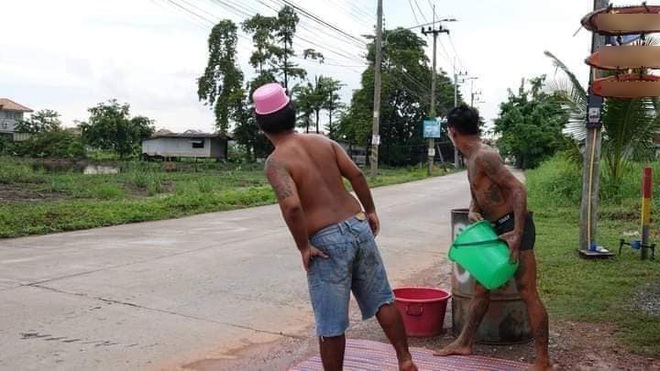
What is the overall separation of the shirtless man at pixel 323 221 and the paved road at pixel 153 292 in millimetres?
1595

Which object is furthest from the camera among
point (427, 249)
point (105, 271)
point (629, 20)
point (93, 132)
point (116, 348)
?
point (93, 132)

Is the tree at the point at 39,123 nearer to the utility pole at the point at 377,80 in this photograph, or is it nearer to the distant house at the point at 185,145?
the distant house at the point at 185,145

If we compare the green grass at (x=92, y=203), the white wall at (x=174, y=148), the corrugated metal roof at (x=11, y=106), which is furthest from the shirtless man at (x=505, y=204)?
the corrugated metal roof at (x=11, y=106)

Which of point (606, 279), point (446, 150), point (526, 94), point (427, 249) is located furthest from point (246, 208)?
point (446, 150)

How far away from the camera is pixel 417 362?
4.30 m

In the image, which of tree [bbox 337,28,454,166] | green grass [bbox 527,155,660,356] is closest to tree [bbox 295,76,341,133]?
tree [bbox 337,28,454,166]

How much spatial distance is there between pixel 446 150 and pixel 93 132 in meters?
41.3

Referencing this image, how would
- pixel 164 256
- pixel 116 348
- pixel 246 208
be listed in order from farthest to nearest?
pixel 246 208, pixel 164 256, pixel 116 348

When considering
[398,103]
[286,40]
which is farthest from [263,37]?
[398,103]

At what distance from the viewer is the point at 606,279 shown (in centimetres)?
687

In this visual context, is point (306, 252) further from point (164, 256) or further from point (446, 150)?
point (446, 150)

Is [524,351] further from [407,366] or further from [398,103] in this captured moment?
[398,103]

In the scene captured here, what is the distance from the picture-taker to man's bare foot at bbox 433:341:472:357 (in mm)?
4414

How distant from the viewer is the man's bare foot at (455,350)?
441 centimetres
